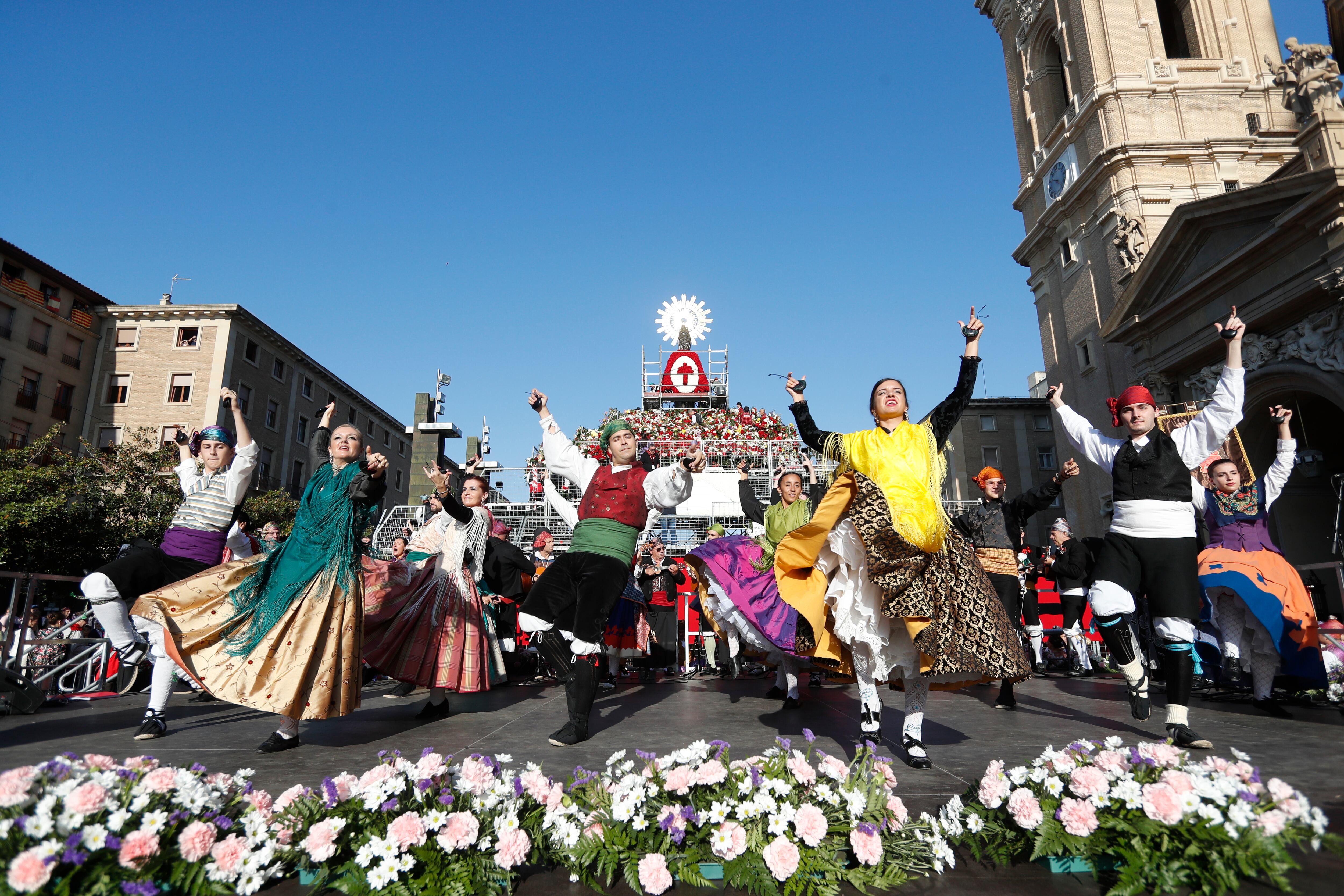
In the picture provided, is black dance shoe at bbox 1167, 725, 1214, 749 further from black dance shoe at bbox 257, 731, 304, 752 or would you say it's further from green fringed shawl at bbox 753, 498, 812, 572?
black dance shoe at bbox 257, 731, 304, 752

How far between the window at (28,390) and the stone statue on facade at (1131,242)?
134 feet

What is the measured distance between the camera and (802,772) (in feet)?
6.81

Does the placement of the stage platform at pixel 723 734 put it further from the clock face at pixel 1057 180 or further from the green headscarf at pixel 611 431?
the clock face at pixel 1057 180

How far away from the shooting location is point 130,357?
3494 cm

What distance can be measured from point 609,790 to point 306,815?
2.64 feet

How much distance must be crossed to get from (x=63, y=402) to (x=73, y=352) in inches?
96.2

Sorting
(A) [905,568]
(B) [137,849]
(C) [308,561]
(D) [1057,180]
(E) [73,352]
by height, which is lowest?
(B) [137,849]

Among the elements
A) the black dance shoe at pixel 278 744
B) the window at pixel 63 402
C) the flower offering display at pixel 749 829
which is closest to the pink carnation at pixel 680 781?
the flower offering display at pixel 749 829

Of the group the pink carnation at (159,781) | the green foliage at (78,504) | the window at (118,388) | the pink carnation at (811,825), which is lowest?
the pink carnation at (811,825)

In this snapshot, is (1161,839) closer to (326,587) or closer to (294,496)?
(326,587)

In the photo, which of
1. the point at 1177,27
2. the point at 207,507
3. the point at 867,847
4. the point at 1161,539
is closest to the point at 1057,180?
→ the point at 1177,27

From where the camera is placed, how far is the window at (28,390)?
30.4 meters

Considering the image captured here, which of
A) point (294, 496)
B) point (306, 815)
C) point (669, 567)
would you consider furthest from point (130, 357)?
point (306, 815)

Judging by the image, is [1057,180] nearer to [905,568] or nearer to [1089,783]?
[905,568]
